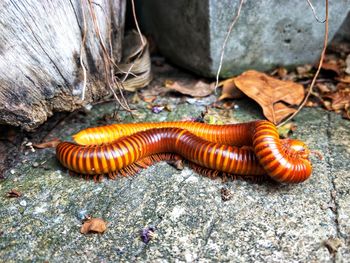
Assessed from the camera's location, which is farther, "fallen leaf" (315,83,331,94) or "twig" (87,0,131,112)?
"fallen leaf" (315,83,331,94)

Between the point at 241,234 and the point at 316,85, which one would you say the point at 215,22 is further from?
the point at 241,234

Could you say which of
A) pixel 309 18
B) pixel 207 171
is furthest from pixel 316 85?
pixel 207 171

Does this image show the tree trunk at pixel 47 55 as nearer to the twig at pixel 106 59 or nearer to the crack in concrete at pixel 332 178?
the twig at pixel 106 59

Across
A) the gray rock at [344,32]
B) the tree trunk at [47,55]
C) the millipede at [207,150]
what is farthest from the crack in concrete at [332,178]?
the tree trunk at [47,55]

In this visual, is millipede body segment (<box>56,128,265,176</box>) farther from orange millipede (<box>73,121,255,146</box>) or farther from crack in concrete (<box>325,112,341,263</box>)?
crack in concrete (<box>325,112,341,263</box>)

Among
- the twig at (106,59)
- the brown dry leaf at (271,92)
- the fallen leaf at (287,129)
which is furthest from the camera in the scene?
the brown dry leaf at (271,92)

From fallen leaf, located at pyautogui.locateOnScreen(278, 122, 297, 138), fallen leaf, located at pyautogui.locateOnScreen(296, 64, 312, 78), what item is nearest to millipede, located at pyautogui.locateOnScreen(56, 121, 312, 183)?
fallen leaf, located at pyautogui.locateOnScreen(278, 122, 297, 138)

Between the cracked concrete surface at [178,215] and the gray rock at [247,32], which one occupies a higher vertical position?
the gray rock at [247,32]
